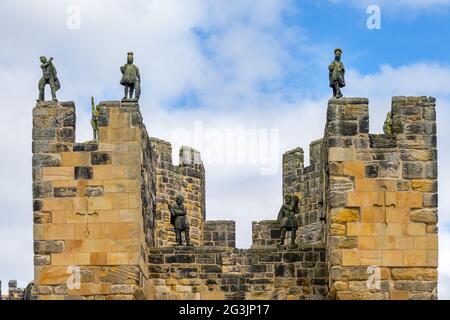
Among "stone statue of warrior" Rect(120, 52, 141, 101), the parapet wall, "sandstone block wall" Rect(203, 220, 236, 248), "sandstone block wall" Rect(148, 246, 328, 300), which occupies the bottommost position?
"sandstone block wall" Rect(148, 246, 328, 300)

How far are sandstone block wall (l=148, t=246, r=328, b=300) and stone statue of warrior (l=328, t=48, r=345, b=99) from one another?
150 inches

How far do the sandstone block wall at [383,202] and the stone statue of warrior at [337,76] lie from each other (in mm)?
506

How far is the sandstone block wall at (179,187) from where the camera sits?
5175 cm

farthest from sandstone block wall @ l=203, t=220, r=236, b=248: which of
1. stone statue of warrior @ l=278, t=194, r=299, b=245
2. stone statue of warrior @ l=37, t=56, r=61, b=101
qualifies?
stone statue of warrior @ l=37, t=56, r=61, b=101

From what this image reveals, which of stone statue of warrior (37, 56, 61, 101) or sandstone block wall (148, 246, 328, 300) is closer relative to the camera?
stone statue of warrior (37, 56, 61, 101)

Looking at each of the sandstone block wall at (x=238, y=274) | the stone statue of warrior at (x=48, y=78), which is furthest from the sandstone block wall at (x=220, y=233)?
the stone statue of warrior at (x=48, y=78)

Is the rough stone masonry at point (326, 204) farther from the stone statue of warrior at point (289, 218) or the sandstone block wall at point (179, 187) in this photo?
the sandstone block wall at point (179, 187)

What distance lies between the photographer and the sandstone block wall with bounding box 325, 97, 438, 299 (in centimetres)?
4138

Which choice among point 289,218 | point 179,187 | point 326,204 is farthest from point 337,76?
point 179,187

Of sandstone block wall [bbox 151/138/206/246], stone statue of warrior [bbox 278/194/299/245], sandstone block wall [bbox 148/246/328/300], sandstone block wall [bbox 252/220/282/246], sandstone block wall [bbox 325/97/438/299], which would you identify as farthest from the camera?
sandstone block wall [bbox 151/138/206/246]

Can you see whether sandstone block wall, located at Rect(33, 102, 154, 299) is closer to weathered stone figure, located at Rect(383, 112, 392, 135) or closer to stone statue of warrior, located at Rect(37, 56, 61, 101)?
stone statue of warrior, located at Rect(37, 56, 61, 101)

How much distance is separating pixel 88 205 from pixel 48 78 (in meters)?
3.20

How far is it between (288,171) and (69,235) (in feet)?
38.2
